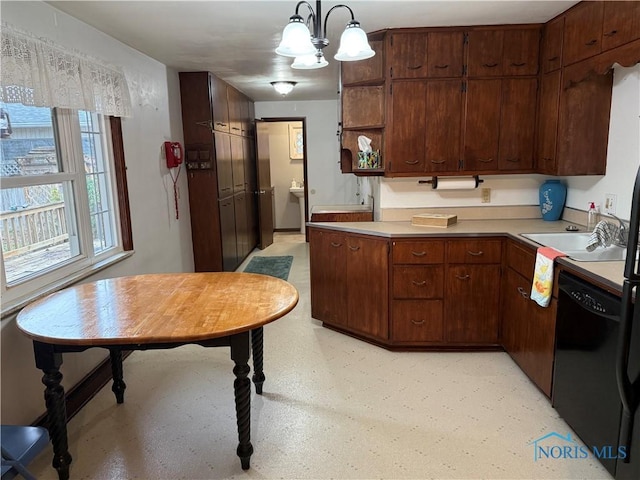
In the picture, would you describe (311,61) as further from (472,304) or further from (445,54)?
(472,304)

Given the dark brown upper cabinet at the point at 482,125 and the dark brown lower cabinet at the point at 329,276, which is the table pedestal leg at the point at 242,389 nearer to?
the dark brown lower cabinet at the point at 329,276

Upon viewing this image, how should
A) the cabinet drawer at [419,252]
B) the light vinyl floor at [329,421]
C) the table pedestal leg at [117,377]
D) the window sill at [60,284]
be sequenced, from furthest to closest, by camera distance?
the cabinet drawer at [419,252] < the table pedestal leg at [117,377] < the window sill at [60,284] < the light vinyl floor at [329,421]

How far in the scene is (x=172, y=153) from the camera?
4.14m

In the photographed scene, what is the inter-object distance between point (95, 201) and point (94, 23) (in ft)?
3.86

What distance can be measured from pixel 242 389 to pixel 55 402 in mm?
830

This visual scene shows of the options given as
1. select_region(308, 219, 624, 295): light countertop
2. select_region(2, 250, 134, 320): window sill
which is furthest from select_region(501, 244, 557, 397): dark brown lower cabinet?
select_region(2, 250, 134, 320): window sill

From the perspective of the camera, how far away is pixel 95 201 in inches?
122

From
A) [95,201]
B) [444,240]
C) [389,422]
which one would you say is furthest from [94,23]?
[389,422]

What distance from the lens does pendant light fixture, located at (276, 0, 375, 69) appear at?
1.98 metres

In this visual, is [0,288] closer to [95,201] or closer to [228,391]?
[95,201]

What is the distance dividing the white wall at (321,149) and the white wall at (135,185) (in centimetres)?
266

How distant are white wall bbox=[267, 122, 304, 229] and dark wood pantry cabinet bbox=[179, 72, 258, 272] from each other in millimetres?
2685

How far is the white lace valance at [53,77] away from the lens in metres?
2.09

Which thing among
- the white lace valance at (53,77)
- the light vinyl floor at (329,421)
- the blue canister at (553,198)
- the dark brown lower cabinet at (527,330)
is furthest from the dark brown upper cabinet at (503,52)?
the white lace valance at (53,77)
